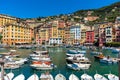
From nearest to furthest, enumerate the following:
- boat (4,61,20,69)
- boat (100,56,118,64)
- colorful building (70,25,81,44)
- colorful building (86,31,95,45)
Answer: boat (4,61,20,69)
boat (100,56,118,64)
colorful building (86,31,95,45)
colorful building (70,25,81,44)

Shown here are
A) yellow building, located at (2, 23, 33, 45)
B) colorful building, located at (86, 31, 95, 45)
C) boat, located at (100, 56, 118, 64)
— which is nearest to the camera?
boat, located at (100, 56, 118, 64)

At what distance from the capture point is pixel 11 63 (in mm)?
38719

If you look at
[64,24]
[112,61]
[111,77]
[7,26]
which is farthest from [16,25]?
[111,77]

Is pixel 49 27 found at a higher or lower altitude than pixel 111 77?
higher

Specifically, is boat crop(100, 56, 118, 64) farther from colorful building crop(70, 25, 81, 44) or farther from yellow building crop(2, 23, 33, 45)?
colorful building crop(70, 25, 81, 44)

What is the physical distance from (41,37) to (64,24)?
71.9 ft

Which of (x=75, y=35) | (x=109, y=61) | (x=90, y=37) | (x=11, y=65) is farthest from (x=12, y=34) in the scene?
(x=11, y=65)

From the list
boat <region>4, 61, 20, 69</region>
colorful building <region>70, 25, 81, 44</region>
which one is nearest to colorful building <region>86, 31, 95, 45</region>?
colorful building <region>70, 25, 81, 44</region>

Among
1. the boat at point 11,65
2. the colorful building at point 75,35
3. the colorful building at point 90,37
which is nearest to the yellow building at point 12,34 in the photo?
the colorful building at point 75,35

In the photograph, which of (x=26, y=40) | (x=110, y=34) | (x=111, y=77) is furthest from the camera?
(x=26, y=40)

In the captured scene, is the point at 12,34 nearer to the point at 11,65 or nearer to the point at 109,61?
the point at 109,61

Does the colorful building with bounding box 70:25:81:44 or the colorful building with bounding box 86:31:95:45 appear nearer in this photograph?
the colorful building with bounding box 86:31:95:45

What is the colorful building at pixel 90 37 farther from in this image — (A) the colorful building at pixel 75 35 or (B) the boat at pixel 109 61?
(B) the boat at pixel 109 61

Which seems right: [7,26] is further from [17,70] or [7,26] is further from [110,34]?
[17,70]
